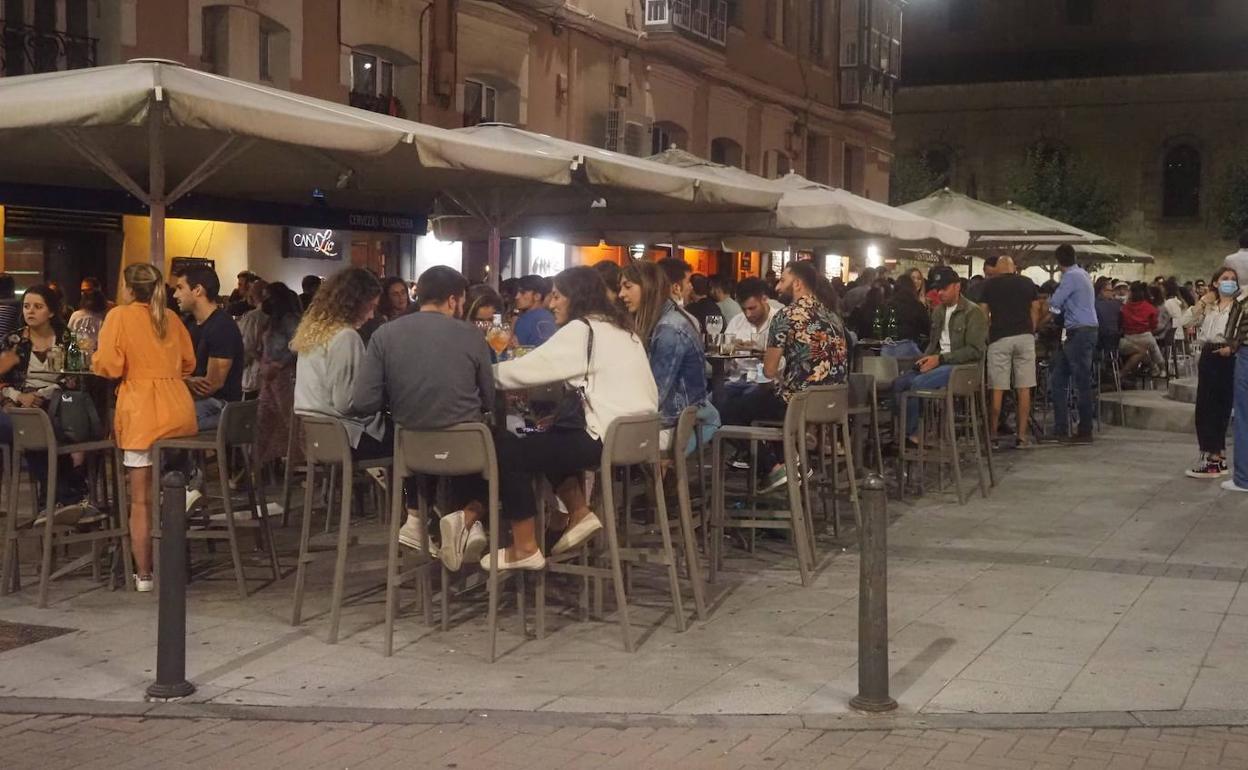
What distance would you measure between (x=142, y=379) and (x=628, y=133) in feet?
55.8

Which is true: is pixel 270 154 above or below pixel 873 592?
above

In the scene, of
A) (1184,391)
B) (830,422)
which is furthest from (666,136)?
(830,422)

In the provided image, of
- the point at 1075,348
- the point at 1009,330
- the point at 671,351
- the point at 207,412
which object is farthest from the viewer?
the point at 1075,348

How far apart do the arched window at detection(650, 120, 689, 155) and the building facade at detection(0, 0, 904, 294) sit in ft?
0.12

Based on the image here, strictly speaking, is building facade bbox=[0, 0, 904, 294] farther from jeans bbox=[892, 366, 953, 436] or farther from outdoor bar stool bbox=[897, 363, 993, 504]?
outdoor bar stool bbox=[897, 363, 993, 504]

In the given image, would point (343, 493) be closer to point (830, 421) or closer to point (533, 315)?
point (830, 421)

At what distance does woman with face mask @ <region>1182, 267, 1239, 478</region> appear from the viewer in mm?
12602

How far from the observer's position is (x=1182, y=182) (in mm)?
46812

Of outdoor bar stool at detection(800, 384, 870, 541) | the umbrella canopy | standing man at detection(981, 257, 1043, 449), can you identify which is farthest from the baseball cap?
outdoor bar stool at detection(800, 384, 870, 541)

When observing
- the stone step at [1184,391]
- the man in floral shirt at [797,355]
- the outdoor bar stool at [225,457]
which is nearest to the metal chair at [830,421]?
the man in floral shirt at [797,355]

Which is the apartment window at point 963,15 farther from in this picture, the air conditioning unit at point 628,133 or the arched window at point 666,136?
the air conditioning unit at point 628,133

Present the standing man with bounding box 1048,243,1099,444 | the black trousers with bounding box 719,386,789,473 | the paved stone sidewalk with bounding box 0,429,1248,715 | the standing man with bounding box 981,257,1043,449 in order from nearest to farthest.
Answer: the paved stone sidewalk with bounding box 0,429,1248,715 → the black trousers with bounding box 719,386,789,473 → the standing man with bounding box 981,257,1043,449 → the standing man with bounding box 1048,243,1099,444

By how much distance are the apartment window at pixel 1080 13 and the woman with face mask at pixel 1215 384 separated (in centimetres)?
4035

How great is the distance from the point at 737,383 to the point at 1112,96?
4049cm
